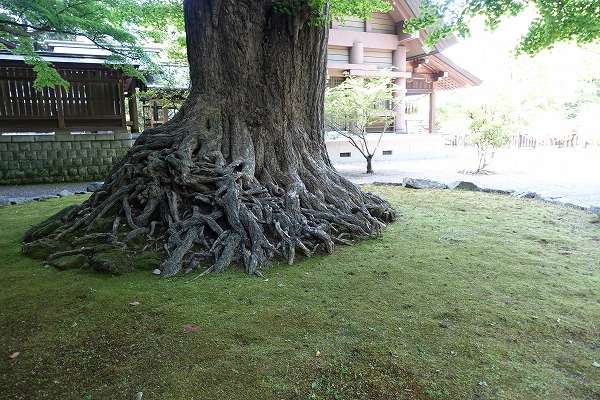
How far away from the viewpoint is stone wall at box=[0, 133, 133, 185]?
1182 centimetres

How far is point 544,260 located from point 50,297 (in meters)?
4.96

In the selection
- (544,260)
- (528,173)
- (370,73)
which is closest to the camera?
(544,260)

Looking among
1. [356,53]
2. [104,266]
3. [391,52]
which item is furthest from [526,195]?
[391,52]

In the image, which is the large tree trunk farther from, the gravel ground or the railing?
the railing

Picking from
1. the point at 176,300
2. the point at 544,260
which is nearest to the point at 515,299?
the point at 544,260

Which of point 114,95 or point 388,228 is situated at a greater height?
point 114,95

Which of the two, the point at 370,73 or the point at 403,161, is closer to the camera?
the point at 370,73

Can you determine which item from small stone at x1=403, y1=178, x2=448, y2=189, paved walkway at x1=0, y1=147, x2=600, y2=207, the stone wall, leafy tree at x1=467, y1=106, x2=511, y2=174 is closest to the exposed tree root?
small stone at x1=403, y1=178, x2=448, y2=189

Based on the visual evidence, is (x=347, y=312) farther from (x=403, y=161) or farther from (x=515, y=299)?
(x=403, y=161)

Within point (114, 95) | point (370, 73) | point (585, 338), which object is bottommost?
Answer: point (585, 338)

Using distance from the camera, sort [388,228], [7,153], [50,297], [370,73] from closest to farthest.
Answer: [50,297] < [388,228] < [7,153] < [370,73]

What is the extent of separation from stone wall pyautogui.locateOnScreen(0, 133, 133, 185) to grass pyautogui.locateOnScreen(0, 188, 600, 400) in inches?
341

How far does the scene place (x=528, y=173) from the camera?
46.0 feet

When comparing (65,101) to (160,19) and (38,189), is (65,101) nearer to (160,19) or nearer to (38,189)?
(38,189)
